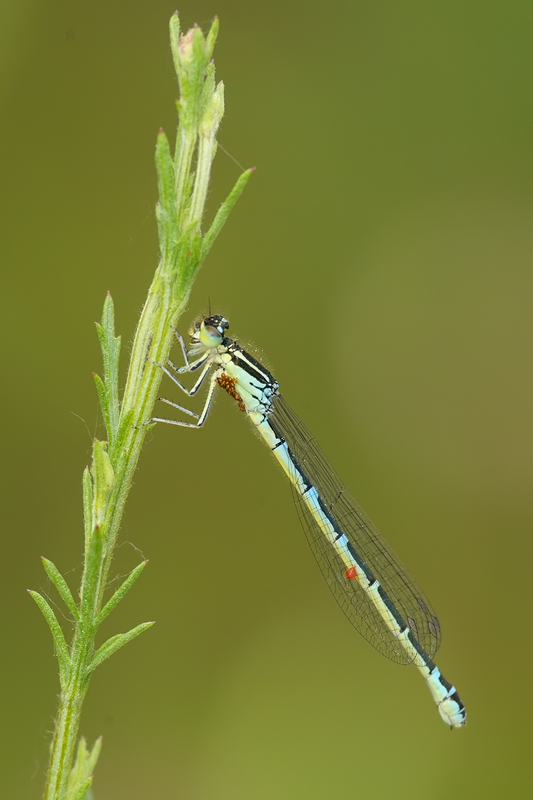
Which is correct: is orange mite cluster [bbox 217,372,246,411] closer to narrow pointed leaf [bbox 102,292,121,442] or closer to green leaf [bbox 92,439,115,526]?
narrow pointed leaf [bbox 102,292,121,442]

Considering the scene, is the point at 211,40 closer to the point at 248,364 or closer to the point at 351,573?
the point at 248,364

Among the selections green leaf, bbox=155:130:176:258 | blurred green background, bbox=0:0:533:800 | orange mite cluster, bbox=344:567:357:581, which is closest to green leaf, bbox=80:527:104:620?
green leaf, bbox=155:130:176:258

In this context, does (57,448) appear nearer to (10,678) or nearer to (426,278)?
(10,678)

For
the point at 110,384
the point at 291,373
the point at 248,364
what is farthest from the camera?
the point at 291,373

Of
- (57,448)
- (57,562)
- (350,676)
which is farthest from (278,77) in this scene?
(350,676)

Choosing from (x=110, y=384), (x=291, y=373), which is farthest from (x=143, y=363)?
(x=291, y=373)

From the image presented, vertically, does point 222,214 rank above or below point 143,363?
above

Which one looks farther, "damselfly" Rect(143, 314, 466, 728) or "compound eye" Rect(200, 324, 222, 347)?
"damselfly" Rect(143, 314, 466, 728)
